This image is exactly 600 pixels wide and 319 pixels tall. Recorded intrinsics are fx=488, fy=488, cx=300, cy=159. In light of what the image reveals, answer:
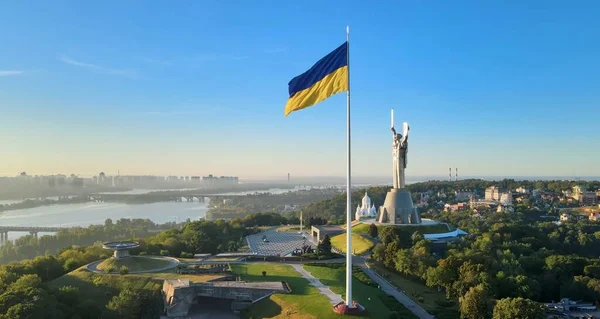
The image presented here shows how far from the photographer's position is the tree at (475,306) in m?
19.5

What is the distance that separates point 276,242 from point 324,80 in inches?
1114

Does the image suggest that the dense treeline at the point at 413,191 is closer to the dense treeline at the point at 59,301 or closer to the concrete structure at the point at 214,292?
the concrete structure at the point at 214,292

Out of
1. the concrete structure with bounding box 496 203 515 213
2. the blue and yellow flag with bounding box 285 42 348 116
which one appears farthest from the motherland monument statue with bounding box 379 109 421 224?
the concrete structure with bounding box 496 203 515 213

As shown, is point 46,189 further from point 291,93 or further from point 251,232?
point 291,93

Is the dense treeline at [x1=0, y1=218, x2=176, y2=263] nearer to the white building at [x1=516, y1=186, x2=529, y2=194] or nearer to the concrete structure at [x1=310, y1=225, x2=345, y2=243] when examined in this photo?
the concrete structure at [x1=310, y1=225, x2=345, y2=243]

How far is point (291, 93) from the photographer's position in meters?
14.5

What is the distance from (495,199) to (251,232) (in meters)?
55.5

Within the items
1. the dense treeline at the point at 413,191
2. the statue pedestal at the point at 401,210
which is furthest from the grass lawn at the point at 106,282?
the dense treeline at the point at 413,191

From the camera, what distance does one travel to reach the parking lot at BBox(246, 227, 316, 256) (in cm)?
3638

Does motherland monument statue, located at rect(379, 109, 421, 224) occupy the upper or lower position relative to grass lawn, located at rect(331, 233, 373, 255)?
upper

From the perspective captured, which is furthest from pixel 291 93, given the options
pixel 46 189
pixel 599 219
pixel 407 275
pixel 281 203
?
pixel 46 189

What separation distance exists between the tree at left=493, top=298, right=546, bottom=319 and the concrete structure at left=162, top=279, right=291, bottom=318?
30.1ft

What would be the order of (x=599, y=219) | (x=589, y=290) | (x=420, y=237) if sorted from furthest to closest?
1. (x=599, y=219)
2. (x=420, y=237)
3. (x=589, y=290)

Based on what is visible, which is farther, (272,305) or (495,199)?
(495,199)
